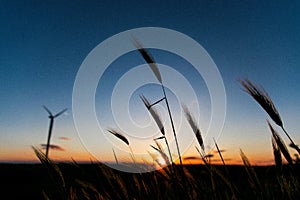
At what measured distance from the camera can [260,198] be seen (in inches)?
77.1

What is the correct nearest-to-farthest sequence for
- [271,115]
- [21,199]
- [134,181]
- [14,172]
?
1. [271,115]
2. [134,181]
3. [21,199]
4. [14,172]

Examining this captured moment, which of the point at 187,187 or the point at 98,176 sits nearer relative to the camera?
the point at 187,187

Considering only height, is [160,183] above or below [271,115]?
below

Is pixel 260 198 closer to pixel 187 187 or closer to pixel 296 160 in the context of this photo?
pixel 296 160

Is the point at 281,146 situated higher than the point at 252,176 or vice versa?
the point at 281,146

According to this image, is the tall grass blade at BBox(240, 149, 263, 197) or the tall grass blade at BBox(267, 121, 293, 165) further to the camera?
the tall grass blade at BBox(240, 149, 263, 197)

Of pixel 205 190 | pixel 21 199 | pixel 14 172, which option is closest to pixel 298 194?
pixel 205 190

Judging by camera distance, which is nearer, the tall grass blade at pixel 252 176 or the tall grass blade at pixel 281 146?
the tall grass blade at pixel 281 146

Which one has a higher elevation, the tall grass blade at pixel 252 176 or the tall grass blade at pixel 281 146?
the tall grass blade at pixel 281 146

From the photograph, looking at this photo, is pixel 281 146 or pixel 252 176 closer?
pixel 281 146

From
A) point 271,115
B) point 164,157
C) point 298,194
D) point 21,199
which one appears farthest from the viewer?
point 21,199

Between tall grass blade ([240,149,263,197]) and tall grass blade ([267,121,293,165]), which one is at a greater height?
tall grass blade ([267,121,293,165])

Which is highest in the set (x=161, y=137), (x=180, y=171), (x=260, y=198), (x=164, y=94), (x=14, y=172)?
(x=164, y=94)

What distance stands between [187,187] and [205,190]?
17cm
